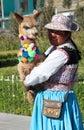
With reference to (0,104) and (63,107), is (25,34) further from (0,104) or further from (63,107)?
(0,104)

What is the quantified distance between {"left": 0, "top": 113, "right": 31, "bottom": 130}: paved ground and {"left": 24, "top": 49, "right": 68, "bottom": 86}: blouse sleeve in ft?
8.77

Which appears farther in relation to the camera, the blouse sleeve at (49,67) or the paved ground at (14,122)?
the paved ground at (14,122)

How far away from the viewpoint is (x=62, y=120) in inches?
158

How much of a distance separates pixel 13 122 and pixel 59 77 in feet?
9.71

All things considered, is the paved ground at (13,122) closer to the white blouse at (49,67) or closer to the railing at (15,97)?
the railing at (15,97)

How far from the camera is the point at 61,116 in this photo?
400 cm

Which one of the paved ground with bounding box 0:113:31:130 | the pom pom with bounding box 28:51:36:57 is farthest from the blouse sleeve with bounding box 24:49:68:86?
the paved ground with bounding box 0:113:31:130

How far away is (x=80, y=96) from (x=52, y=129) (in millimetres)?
3585

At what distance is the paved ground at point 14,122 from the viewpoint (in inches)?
256

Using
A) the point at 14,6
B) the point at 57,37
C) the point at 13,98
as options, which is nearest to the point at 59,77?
the point at 57,37

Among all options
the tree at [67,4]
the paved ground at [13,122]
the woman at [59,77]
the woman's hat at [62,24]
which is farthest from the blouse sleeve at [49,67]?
the tree at [67,4]

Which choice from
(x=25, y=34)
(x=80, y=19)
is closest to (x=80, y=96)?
(x=25, y=34)

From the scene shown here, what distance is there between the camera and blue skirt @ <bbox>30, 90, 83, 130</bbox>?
13.1 feet

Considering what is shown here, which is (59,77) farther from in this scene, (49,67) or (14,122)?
(14,122)
